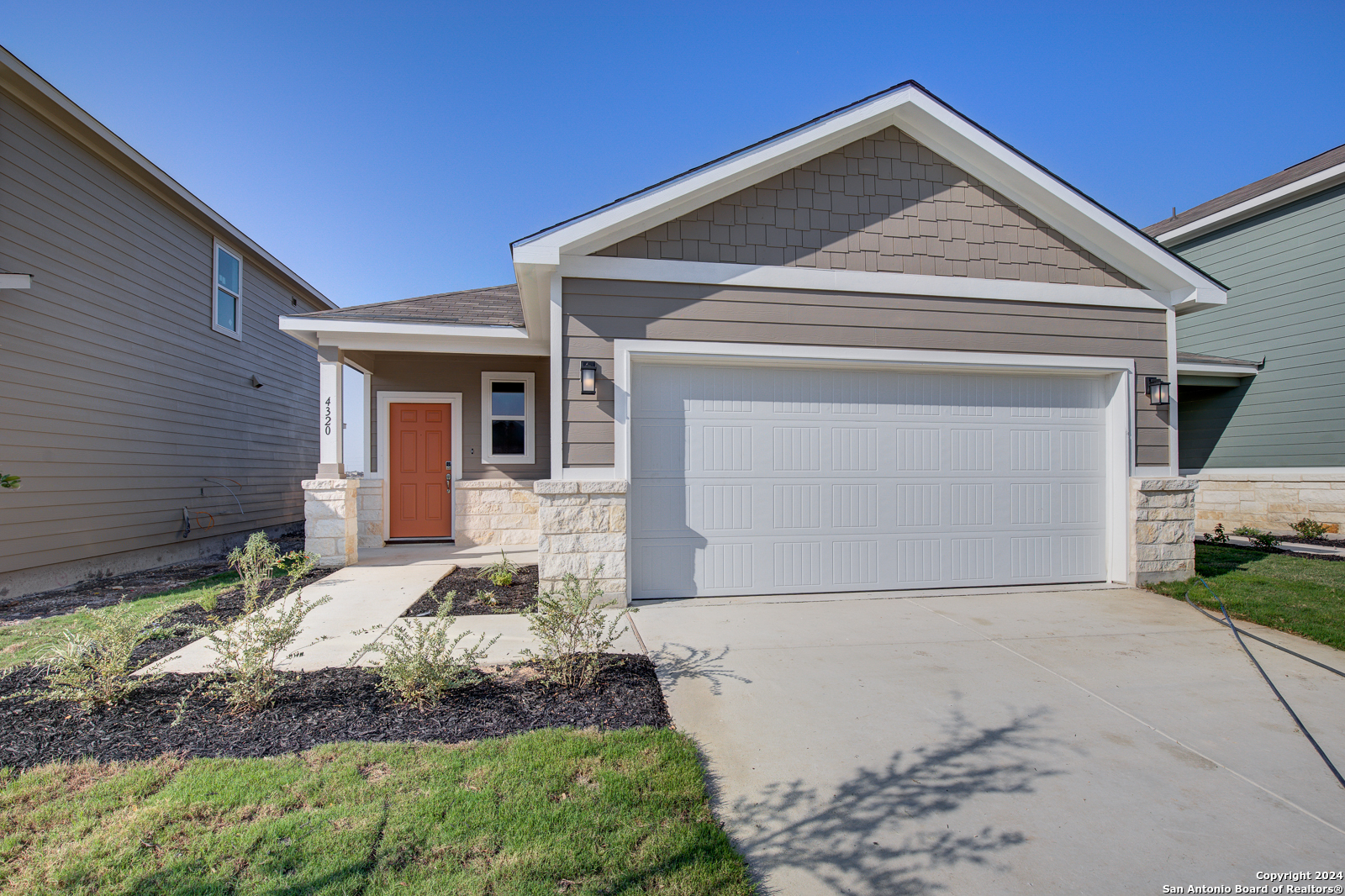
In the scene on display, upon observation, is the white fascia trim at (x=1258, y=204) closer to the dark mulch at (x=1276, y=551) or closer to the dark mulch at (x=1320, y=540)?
the dark mulch at (x=1320, y=540)

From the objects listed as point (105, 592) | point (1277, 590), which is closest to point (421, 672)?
point (105, 592)

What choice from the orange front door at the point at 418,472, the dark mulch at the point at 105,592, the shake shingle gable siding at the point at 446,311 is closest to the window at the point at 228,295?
the shake shingle gable siding at the point at 446,311

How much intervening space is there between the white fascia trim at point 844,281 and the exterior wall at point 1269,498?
5809mm

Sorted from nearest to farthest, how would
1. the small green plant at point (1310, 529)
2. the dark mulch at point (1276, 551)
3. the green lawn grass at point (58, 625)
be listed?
the green lawn grass at point (58, 625)
the dark mulch at point (1276, 551)
the small green plant at point (1310, 529)

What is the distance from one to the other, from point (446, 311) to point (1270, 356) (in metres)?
12.6

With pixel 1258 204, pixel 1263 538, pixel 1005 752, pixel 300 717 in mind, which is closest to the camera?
pixel 1005 752

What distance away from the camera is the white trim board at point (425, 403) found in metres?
9.12

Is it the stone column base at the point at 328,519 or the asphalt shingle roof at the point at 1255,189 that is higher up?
the asphalt shingle roof at the point at 1255,189

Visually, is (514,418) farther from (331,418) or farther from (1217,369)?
(1217,369)

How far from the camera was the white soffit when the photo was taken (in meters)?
5.20

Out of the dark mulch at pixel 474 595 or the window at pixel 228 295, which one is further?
the window at pixel 228 295

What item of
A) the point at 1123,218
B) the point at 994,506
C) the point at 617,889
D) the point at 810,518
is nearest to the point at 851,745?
the point at 617,889

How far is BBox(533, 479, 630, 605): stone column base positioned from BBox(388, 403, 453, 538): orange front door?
457 cm

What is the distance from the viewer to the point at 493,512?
9148 millimetres
